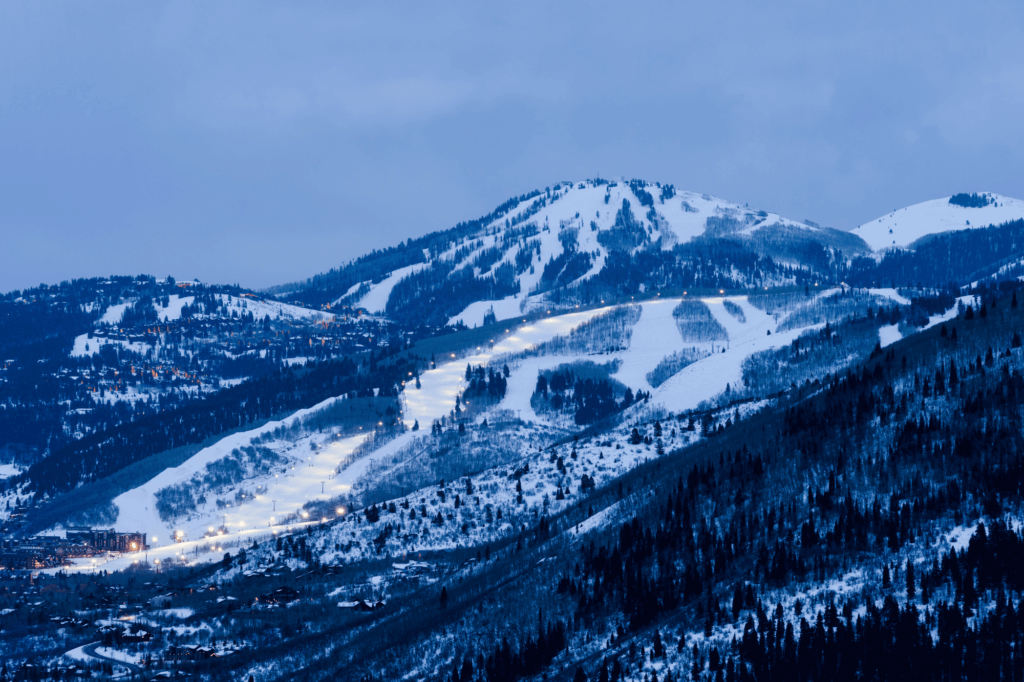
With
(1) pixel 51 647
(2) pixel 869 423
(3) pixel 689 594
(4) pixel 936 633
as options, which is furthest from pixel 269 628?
(4) pixel 936 633

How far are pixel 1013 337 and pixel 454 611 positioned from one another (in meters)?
90.6

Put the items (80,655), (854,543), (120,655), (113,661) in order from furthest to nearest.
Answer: (120,655)
(80,655)
(113,661)
(854,543)

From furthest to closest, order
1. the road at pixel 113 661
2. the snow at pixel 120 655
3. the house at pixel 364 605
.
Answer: the house at pixel 364 605, the snow at pixel 120 655, the road at pixel 113 661

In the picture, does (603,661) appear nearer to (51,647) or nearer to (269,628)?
(269,628)

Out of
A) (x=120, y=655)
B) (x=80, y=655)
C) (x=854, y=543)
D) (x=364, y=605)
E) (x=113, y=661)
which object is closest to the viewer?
(x=854, y=543)

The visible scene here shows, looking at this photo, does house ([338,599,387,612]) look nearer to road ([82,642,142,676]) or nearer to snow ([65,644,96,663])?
road ([82,642,142,676])

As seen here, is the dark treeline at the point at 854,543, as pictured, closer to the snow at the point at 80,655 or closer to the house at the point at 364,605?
the house at the point at 364,605

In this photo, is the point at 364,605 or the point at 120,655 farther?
the point at 364,605

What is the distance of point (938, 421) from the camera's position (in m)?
166

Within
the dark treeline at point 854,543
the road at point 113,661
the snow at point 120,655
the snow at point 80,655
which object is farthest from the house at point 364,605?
the snow at point 80,655

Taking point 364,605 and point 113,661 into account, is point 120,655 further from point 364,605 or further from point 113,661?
point 364,605

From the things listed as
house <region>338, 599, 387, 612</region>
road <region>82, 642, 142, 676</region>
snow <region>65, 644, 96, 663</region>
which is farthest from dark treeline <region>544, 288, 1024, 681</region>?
snow <region>65, 644, 96, 663</region>

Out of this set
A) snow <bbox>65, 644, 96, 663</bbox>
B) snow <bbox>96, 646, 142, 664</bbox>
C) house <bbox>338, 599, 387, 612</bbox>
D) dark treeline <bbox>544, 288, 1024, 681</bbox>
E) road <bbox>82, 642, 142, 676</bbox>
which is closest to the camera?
dark treeline <bbox>544, 288, 1024, 681</bbox>

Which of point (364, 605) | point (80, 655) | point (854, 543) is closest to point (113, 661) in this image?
point (80, 655)
